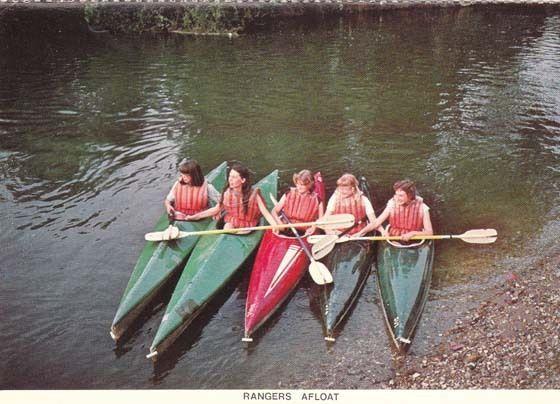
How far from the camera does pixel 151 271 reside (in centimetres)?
563

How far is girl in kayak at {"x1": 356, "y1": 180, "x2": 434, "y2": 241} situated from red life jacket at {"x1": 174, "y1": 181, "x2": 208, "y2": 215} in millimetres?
2003

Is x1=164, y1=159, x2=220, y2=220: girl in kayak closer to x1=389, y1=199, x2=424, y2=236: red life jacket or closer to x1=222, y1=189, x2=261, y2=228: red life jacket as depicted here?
x1=222, y1=189, x2=261, y2=228: red life jacket

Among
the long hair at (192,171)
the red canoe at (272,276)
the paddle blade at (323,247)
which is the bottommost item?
the red canoe at (272,276)

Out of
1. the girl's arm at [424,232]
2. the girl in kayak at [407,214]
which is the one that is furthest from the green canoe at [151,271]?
the girl's arm at [424,232]

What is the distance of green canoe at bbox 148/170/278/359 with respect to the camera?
502 centimetres

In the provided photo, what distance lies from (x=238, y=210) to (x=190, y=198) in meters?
0.70

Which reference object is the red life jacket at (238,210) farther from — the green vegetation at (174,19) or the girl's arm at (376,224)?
the green vegetation at (174,19)

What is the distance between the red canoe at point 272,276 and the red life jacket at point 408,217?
1.07 meters

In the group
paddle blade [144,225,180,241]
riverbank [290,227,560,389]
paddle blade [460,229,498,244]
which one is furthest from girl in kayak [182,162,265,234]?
paddle blade [460,229,498,244]

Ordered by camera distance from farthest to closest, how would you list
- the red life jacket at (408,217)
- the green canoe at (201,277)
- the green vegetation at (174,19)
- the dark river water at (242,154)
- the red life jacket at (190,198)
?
the green vegetation at (174,19) → the red life jacket at (190,198) → the red life jacket at (408,217) → the dark river water at (242,154) → the green canoe at (201,277)

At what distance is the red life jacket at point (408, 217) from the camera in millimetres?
5965

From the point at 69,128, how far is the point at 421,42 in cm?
1074

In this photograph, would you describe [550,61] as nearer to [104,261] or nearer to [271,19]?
[271,19]

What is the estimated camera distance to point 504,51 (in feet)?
49.1
